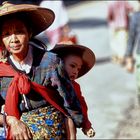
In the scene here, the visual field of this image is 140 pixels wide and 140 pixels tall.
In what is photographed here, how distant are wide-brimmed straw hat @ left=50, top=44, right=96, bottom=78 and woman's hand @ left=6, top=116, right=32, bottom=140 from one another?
0.64 m

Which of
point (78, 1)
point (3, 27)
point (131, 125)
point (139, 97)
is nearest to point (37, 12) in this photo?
point (3, 27)

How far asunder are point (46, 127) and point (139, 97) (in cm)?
508

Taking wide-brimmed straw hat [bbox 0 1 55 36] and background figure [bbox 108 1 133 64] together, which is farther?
background figure [bbox 108 1 133 64]

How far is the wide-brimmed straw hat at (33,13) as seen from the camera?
499cm

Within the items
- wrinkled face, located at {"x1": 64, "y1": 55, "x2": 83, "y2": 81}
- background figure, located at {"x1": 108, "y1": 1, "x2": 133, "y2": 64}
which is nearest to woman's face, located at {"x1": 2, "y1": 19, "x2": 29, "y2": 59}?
wrinkled face, located at {"x1": 64, "y1": 55, "x2": 83, "y2": 81}

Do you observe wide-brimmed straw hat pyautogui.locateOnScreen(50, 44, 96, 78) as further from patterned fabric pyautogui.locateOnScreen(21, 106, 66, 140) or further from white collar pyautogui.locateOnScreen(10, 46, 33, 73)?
patterned fabric pyautogui.locateOnScreen(21, 106, 66, 140)

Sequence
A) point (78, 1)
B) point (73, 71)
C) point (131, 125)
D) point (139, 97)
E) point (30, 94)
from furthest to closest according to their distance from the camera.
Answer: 1. point (78, 1)
2. point (139, 97)
3. point (131, 125)
4. point (73, 71)
5. point (30, 94)

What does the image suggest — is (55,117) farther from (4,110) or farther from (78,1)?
(78,1)

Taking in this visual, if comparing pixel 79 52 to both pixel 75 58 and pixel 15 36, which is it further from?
pixel 15 36

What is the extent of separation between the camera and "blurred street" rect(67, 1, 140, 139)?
9484mm

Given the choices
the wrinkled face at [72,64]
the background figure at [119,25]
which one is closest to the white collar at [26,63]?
the wrinkled face at [72,64]

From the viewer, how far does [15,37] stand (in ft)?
16.6

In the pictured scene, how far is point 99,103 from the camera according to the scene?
1062 cm

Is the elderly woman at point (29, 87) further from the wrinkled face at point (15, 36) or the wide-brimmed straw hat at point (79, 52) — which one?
the wide-brimmed straw hat at point (79, 52)
